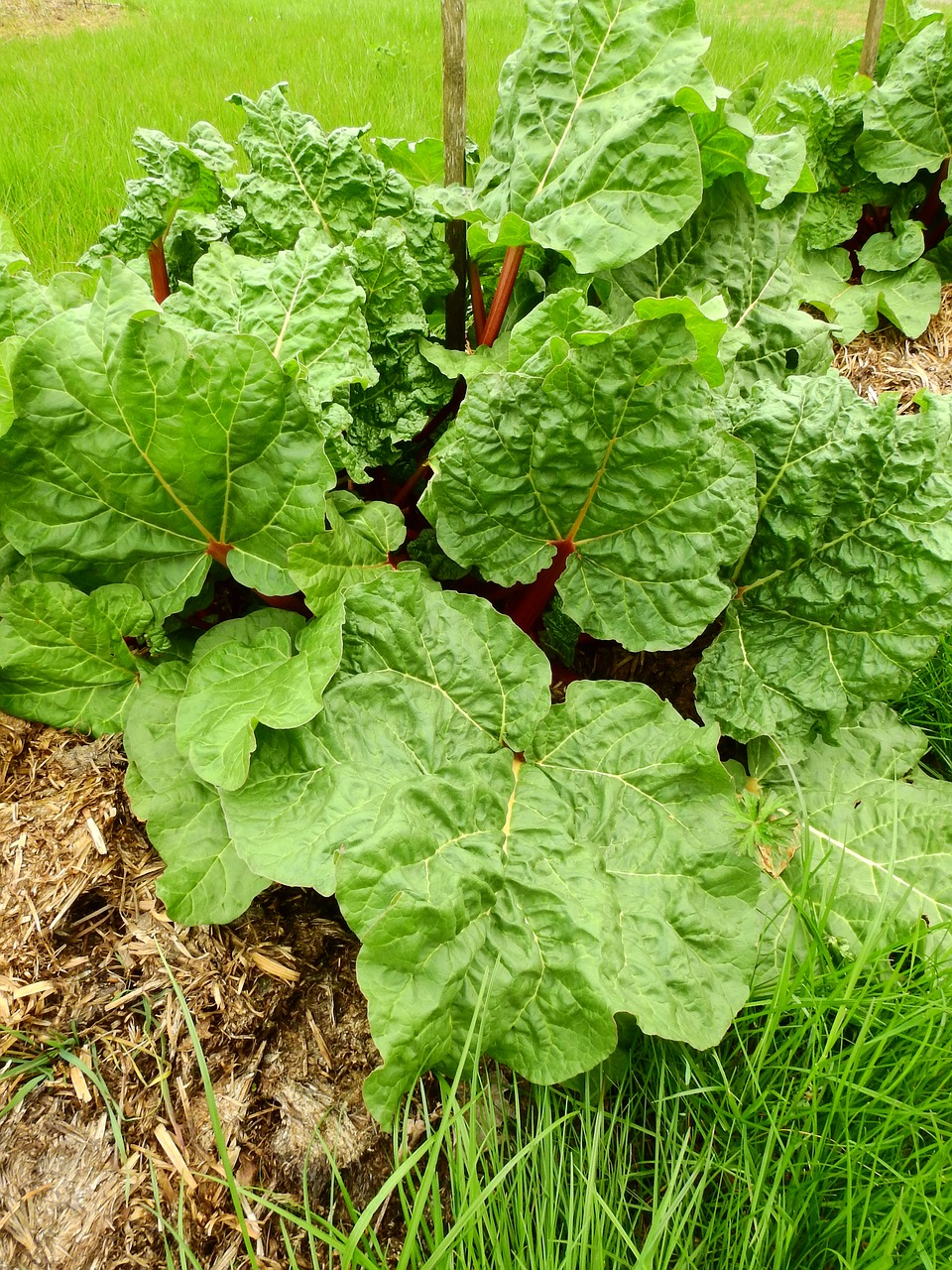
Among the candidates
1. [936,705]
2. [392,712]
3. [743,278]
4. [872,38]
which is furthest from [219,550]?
[872,38]

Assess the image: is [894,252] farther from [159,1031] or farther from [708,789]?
[159,1031]

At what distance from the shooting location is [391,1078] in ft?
4.30

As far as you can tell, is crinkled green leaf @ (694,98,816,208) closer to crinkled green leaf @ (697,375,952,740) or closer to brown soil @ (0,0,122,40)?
crinkled green leaf @ (697,375,952,740)

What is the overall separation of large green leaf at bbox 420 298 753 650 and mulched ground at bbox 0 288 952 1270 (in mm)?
829

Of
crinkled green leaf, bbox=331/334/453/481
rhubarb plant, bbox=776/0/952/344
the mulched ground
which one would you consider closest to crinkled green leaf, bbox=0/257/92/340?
crinkled green leaf, bbox=331/334/453/481

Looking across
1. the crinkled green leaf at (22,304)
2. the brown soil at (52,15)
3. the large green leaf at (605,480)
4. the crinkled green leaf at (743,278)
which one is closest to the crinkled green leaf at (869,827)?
the large green leaf at (605,480)

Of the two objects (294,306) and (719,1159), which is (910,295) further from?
(719,1159)

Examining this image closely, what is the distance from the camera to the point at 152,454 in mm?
1645

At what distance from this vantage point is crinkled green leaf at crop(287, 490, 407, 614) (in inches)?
63.9

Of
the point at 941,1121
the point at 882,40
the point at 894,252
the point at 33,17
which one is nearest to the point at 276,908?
the point at 941,1121

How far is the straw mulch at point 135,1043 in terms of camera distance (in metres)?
1.35

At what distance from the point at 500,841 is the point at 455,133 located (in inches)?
63.4

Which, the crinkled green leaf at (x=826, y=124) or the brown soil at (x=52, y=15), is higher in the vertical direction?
the brown soil at (x=52, y=15)

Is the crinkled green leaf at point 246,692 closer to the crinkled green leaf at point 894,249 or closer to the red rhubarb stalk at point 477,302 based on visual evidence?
the red rhubarb stalk at point 477,302
